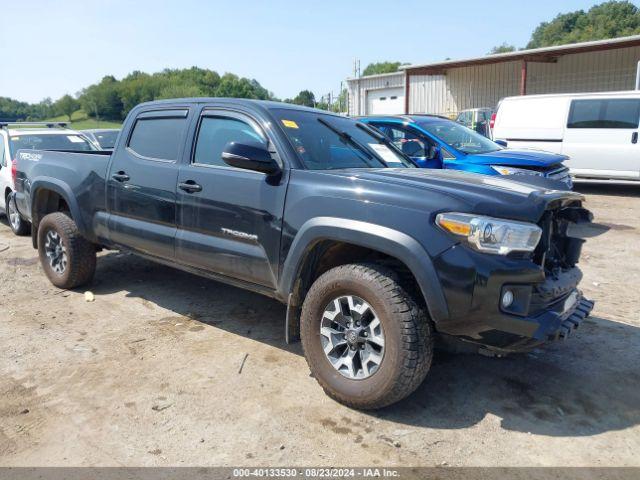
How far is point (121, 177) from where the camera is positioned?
4.67 m

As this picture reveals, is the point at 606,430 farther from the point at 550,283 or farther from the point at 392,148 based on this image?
the point at 392,148

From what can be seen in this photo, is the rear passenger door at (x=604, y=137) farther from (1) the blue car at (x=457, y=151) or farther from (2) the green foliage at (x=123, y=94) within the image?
(2) the green foliage at (x=123, y=94)

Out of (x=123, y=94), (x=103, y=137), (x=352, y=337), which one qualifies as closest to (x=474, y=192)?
→ (x=352, y=337)

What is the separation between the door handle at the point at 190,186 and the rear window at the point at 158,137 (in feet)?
1.01

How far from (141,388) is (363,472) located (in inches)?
62.6

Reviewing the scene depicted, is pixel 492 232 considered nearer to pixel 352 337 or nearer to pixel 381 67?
pixel 352 337

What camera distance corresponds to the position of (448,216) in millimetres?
2887

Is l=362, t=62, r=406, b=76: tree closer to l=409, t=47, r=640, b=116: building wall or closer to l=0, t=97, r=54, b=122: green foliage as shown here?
l=0, t=97, r=54, b=122: green foliage

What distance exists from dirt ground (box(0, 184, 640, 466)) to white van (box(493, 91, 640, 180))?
715cm

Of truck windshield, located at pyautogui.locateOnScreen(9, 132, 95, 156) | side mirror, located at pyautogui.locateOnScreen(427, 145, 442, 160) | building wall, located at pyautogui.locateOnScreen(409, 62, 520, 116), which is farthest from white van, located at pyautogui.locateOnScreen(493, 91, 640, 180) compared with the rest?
building wall, located at pyautogui.locateOnScreen(409, 62, 520, 116)

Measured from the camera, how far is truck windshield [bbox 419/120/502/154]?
8039mm

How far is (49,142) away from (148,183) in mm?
5502

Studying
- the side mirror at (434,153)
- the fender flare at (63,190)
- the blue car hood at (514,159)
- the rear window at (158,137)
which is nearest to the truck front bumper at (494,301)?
the rear window at (158,137)

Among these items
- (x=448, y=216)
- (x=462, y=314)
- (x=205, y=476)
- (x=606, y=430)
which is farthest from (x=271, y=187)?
(x=606, y=430)
